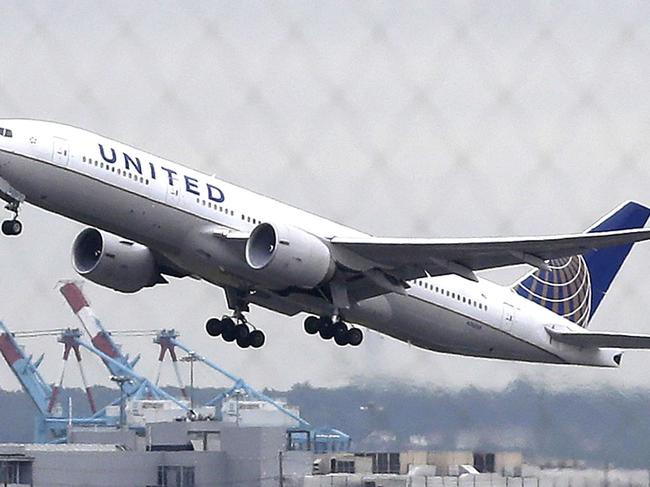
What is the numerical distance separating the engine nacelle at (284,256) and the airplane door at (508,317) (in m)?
6.14

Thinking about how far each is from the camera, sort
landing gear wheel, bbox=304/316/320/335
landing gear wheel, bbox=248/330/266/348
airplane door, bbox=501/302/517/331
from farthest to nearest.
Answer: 1. airplane door, bbox=501/302/517/331
2. landing gear wheel, bbox=248/330/266/348
3. landing gear wheel, bbox=304/316/320/335

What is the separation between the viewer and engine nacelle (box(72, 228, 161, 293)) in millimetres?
39000

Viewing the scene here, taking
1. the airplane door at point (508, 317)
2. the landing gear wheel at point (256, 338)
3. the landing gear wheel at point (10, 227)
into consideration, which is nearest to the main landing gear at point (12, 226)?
the landing gear wheel at point (10, 227)

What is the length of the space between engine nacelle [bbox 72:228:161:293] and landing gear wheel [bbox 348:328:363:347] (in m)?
4.73

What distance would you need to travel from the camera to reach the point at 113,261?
39000 mm

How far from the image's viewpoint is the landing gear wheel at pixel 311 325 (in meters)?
39.6

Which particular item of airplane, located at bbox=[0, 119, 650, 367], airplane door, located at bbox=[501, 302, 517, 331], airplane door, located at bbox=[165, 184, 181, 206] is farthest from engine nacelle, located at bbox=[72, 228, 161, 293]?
airplane door, located at bbox=[501, 302, 517, 331]

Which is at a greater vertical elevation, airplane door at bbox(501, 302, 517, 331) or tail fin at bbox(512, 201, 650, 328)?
tail fin at bbox(512, 201, 650, 328)

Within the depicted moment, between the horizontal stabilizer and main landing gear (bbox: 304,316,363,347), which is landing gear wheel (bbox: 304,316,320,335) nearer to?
main landing gear (bbox: 304,316,363,347)

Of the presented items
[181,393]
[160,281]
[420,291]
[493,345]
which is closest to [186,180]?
[160,281]

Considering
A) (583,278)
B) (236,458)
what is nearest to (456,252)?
(583,278)

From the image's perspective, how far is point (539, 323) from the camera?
4216cm

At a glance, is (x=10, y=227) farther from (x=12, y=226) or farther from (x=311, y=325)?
(x=311, y=325)

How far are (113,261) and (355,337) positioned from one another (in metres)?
5.83
